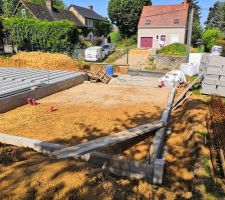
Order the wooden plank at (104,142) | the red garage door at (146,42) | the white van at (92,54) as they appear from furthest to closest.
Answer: the red garage door at (146,42) < the white van at (92,54) < the wooden plank at (104,142)

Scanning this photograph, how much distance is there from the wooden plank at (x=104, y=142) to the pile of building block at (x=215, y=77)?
208 inches

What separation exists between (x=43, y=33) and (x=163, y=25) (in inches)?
828

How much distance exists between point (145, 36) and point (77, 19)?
42.5 feet

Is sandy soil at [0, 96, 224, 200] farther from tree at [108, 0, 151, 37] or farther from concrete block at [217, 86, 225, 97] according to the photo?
tree at [108, 0, 151, 37]

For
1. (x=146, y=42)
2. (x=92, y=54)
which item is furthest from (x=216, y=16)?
(x=92, y=54)

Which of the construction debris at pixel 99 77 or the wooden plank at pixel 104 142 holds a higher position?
the construction debris at pixel 99 77

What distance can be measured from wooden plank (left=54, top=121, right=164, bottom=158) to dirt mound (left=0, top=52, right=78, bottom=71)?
13.5 m

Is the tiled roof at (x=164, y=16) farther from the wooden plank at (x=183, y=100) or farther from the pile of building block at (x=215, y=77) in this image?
the wooden plank at (x=183, y=100)

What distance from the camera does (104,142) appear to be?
23.6 feet

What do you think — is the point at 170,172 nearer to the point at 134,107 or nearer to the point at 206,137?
the point at 206,137

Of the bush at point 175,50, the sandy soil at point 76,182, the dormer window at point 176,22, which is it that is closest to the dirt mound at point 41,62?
the bush at point 175,50

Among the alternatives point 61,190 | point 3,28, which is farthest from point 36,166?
point 3,28

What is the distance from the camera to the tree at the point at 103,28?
4800 cm

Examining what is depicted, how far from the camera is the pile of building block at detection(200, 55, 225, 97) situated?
1210cm
